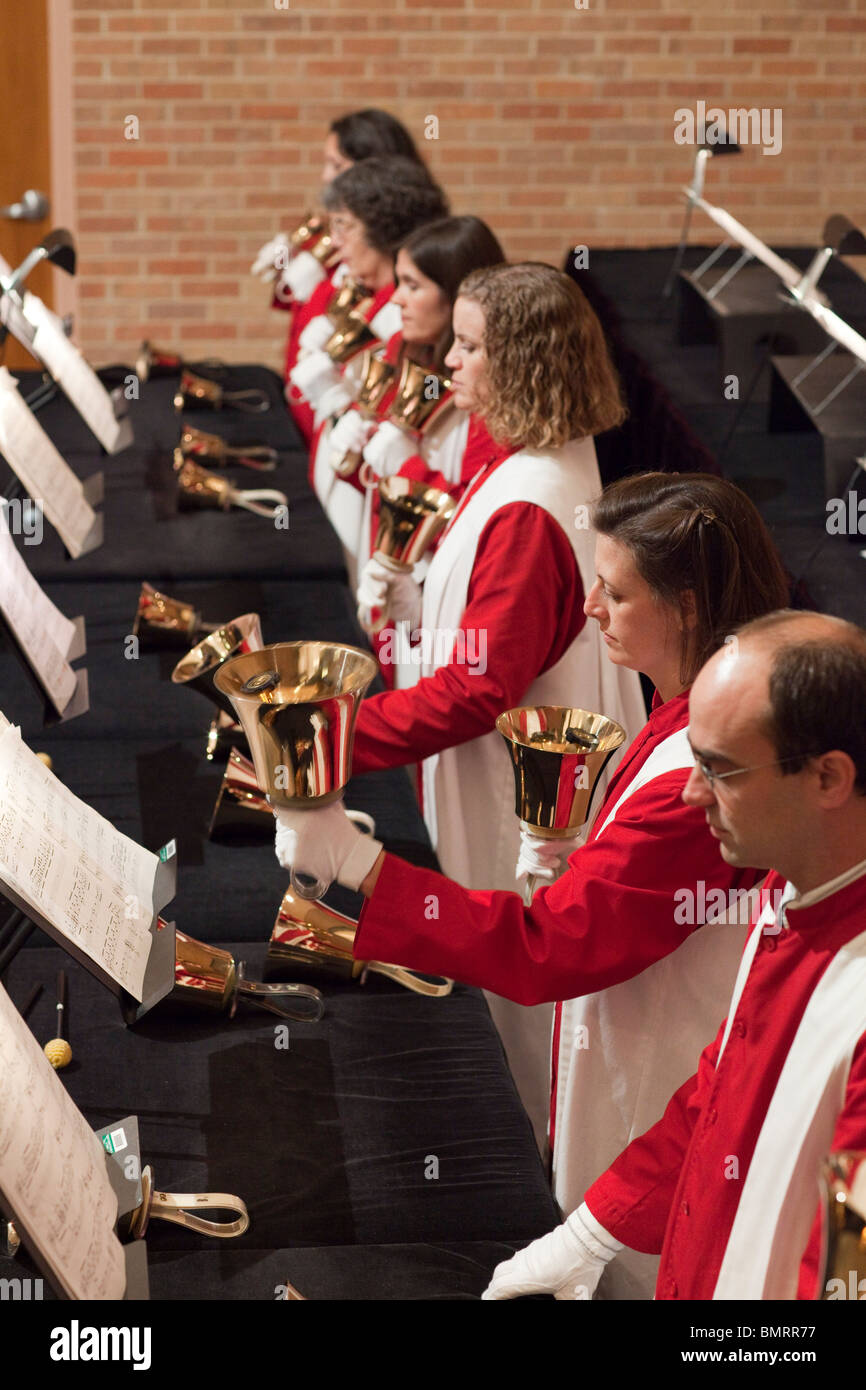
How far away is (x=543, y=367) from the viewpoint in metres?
2.75

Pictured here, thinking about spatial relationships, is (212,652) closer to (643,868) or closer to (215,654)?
(215,654)

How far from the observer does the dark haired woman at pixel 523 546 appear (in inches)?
107

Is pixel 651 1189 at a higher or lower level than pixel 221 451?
lower

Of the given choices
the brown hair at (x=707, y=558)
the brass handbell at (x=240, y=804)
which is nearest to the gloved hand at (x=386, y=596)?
the brass handbell at (x=240, y=804)

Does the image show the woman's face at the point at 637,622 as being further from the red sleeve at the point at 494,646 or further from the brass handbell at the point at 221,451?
the brass handbell at the point at 221,451

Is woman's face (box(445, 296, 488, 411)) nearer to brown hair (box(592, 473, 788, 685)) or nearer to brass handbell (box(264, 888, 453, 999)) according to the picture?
brown hair (box(592, 473, 788, 685))

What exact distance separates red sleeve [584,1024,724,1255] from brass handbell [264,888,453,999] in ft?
1.94

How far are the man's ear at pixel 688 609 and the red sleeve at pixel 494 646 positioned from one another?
2.42ft

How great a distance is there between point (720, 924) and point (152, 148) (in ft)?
18.3

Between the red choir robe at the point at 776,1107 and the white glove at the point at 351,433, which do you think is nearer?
the red choir robe at the point at 776,1107

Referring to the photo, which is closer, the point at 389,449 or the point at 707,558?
the point at 707,558

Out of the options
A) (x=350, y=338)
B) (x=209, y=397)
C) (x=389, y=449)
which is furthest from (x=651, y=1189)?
(x=209, y=397)

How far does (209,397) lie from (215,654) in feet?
9.17
